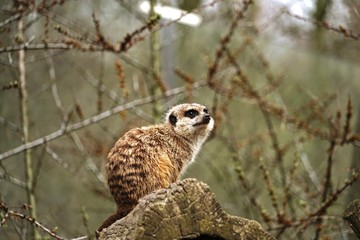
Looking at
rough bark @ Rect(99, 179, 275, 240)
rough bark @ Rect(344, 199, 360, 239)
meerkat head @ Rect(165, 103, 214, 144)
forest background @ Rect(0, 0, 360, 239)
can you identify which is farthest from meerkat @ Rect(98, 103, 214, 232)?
forest background @ Rect(0, 0, 360, 239)

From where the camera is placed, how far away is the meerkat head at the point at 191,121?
182 inches

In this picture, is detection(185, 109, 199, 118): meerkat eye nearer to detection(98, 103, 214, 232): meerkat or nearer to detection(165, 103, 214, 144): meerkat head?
detection(165, 103, 214, 144): meerkat head

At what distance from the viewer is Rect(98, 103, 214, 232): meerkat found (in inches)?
138

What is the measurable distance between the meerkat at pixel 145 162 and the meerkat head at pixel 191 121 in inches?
1.6

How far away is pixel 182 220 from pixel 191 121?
2214mm

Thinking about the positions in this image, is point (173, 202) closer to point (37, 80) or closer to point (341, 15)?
point (341, 15)

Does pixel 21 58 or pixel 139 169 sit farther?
pixel 21 58

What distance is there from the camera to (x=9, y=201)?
7.18 m

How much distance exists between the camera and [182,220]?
251cm

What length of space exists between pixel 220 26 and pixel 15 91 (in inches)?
117

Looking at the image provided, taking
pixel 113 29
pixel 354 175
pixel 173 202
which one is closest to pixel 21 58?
pixel 113 29

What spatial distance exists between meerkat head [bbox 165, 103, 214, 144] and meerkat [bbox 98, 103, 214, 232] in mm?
41

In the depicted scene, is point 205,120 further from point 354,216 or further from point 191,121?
point 354,216

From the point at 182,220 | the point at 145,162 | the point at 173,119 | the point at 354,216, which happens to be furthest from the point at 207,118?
the point at 182,220
